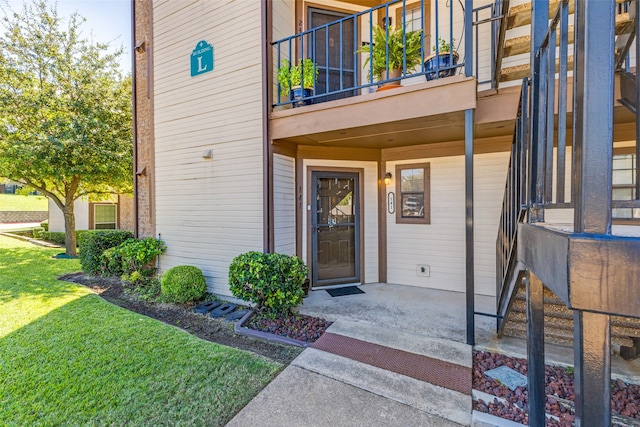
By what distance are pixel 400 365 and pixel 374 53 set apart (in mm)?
4078

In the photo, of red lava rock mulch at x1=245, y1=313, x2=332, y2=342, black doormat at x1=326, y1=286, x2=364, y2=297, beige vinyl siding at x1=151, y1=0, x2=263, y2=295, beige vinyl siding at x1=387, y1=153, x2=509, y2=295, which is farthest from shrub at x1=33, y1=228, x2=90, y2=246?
beige vinyl siding at x1=387, y1=153, x2=509, y2=295

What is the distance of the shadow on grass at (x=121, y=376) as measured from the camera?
2.27 meters

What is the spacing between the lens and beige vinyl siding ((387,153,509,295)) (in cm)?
472

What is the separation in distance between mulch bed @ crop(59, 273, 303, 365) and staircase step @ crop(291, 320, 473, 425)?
41cm

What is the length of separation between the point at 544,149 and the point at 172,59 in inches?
243

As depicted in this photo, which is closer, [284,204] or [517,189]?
[517,189]

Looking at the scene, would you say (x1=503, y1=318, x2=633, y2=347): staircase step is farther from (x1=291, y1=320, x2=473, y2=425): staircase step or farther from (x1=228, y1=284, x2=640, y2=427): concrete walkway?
(x1=291, y1=320, x2=473, y2=425): staircase step

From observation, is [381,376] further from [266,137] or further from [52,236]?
[52,236]

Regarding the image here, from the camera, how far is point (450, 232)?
5031 millimetres

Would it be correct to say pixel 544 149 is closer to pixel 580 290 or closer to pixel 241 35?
pixel 580 290

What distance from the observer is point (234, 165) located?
4820 mm

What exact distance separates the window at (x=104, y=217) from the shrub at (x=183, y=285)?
11242mm

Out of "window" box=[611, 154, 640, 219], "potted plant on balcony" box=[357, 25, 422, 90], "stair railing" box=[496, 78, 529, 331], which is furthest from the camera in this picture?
"potted plant on balcony" box=[357, 25, 422, 90]

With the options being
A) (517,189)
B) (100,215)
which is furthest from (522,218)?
(100,215)
